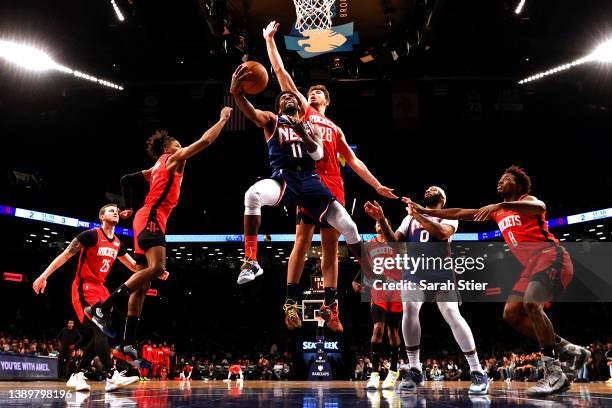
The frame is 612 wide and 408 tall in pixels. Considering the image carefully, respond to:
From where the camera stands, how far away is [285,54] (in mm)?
13664

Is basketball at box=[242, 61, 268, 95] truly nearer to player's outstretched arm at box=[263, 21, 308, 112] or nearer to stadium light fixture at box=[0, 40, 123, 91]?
player's outstretched arm at box=[263, 21, 308, 112]

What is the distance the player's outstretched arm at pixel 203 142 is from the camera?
18.8 ft

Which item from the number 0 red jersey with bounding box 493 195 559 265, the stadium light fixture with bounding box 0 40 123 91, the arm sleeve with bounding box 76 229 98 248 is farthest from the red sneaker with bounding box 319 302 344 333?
the stadium light fixture with bounding box 0 40 123 91

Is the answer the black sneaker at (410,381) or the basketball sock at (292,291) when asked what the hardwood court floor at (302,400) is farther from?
the basketball sock at (292,291)

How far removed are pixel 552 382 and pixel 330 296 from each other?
2274mm

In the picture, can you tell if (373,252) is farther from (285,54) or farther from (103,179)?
(103,179)

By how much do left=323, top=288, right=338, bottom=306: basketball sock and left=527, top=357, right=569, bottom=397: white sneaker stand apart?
2106 mm

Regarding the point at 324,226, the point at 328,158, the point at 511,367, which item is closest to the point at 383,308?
the point at 324,226

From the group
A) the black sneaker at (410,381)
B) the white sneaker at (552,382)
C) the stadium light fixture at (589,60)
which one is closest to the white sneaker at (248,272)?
the black sneaker at (410,381)

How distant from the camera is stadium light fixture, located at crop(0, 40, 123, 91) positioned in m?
14.6

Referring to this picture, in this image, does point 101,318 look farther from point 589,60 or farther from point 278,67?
point 589,60

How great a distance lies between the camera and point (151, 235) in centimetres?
587

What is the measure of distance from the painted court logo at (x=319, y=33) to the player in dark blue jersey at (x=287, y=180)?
18.0 ft

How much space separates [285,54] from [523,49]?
7.34 metres
